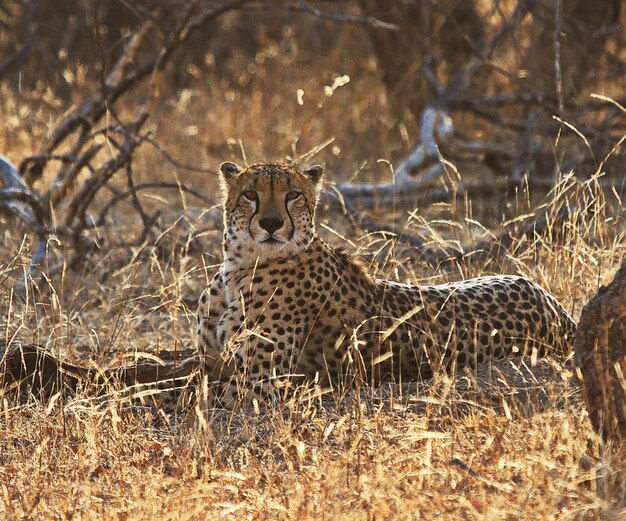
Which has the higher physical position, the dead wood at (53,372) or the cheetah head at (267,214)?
the cheetah head at (267,214)

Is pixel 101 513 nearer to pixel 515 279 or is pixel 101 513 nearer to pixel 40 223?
pixel 515 279

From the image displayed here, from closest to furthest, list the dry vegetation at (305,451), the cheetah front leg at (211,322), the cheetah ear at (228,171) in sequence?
the dry vegetation at (305,451), the cheetah front leg at (211,322), the cheetah ear at (228,171)

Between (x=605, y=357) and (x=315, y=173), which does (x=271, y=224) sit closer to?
(x=315, y=173)

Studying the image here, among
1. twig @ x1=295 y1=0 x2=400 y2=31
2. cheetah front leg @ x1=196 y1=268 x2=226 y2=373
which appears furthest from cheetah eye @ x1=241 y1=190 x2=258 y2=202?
twig @ x1=295 y1=0 x2=400 y2=31

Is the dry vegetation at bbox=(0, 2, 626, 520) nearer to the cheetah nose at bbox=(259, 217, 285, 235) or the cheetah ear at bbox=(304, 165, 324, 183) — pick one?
the cheetah nose at bbox=(259, 217, 285, 235)

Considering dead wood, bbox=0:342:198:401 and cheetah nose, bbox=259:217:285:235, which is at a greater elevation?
cheetah nose, bbox=259:217:285:235

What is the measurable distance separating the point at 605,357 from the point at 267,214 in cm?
138

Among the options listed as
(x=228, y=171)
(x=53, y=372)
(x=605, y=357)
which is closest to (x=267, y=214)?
(x=228, y=171)

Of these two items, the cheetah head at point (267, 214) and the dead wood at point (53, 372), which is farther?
the cheetah head at point (267, 214)

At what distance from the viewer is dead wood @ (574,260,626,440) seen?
3.15m

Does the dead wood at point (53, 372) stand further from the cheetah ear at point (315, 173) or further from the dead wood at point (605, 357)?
the dead wood at point (605, 357)

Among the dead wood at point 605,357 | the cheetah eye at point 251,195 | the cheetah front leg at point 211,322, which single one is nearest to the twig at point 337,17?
the cheetah eye at point 251,195

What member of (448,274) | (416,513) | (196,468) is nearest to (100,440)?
(196,468)

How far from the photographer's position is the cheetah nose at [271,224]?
160 inches
